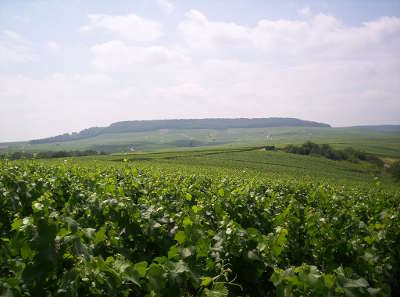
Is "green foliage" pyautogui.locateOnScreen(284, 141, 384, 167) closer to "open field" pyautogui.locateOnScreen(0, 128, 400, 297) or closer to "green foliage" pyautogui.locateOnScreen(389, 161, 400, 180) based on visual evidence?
"green foliage" pyautogui.locateOnScreen(389, 161, 400, 180)

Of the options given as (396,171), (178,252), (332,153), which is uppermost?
(178,252)

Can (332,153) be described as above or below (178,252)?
below

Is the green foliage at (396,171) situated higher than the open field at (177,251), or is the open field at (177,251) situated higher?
the open field at (177,251)

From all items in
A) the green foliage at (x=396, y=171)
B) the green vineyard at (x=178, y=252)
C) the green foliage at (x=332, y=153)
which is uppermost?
the green vineyard at (x=178, y=252)

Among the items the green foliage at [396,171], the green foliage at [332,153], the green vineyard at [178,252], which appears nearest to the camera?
the green vineyard at [178,252]

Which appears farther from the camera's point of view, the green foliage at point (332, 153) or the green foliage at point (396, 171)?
the green foliage at point (332, 153)

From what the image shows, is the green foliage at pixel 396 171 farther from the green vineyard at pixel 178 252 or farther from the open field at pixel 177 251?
the green vineyard at pixel 178 252

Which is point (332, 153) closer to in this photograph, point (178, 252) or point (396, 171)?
point (396, 171)

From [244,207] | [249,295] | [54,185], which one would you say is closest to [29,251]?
[249,295]

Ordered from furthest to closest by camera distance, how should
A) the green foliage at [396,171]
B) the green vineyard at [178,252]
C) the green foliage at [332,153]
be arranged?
1. the green foliage at [332,153]
2. the green foliage at [396,171]
3. the green vineyard at [178,252]

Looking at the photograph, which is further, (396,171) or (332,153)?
(332,153)

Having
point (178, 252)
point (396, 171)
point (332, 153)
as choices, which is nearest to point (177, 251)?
point (178, 252)

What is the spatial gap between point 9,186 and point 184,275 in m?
5.04

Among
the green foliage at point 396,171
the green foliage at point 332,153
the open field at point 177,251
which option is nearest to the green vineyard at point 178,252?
the open field at point 177,251
